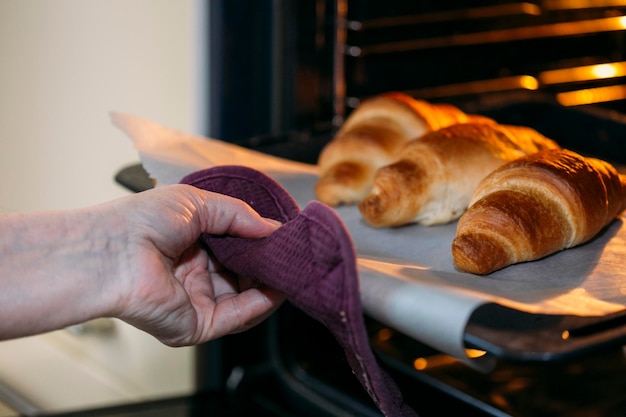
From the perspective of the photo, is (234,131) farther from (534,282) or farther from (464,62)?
(534,282)

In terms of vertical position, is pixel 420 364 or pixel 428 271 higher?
pixel 428 271

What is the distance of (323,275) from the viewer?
25.2 inches

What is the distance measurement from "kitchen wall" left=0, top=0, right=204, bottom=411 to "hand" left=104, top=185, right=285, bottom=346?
45cm

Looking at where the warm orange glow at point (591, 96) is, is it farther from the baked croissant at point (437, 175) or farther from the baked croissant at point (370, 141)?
the baked croissant at point (437, 175)

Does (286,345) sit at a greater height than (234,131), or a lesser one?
lesser

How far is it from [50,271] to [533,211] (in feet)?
1.44

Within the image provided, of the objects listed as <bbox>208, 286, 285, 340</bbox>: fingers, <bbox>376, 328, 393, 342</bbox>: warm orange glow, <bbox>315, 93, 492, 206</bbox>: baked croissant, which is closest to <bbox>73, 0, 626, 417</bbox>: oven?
<bbox>376, 328, 393, 342</bbox>: warm orange glow

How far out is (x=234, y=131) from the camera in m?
1.23

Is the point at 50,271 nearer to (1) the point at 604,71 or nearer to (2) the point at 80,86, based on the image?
(2) the point at 80,86

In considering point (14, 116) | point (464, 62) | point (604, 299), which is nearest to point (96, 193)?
point (14, 116)

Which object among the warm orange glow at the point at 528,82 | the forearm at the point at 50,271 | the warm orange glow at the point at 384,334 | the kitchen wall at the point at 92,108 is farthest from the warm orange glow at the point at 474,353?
the warm orange glow at the point at 528,82

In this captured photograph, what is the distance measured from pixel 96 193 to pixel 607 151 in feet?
2.64

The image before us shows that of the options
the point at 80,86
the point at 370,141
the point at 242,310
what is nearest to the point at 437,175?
the point at 370,141

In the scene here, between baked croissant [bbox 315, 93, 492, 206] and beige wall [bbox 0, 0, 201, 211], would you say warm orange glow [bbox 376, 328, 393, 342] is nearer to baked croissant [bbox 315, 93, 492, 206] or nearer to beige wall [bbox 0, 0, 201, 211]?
baked croissant [bbox 315, 93, 492, 206]
